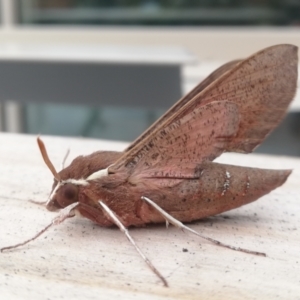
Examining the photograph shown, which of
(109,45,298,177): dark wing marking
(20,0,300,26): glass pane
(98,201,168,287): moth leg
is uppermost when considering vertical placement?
(20,0,300,26): glass pane

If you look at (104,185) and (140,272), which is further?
(104,185)

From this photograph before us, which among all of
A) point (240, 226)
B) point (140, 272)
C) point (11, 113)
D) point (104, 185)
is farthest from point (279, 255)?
point (11, 113)

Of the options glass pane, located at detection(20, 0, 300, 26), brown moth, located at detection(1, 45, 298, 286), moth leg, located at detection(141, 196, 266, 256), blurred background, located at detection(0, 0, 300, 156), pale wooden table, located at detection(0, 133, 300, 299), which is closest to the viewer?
pale wooden table, located at detection(0, 133, 300, 299)

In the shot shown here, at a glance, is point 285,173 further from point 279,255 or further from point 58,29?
point 58,29

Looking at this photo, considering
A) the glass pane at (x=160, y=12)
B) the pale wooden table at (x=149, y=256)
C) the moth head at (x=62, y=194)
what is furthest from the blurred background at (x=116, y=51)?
the moth head at (x=62, y=194)

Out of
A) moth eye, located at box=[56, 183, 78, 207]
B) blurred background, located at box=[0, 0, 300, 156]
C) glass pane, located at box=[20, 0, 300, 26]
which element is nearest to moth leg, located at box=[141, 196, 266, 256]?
moth eye, located at box=[56, 183, 78, 207]

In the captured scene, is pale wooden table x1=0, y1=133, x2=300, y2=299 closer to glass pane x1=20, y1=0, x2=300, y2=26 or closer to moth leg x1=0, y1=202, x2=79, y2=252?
moth leg x1=0, y1=202, x2=79, y2=252

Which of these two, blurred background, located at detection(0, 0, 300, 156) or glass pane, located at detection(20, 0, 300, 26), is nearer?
blurred background, located at detection(0, 0, 300, 156)
